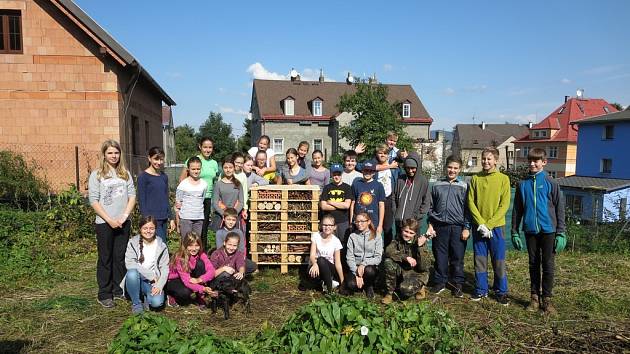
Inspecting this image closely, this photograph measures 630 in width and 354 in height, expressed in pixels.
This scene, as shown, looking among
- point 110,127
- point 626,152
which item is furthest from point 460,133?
point 110,127

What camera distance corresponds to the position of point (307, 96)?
A: 3947 centimetres

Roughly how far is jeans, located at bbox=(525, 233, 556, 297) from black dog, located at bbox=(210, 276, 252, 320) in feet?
11.0

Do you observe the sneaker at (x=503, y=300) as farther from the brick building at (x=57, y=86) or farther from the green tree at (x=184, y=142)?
the green tree at (x=184, y=142)

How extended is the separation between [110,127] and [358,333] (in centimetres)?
960

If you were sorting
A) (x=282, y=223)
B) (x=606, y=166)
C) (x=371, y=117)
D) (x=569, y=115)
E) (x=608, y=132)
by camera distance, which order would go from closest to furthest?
(x=282, y=223)
(x=371, y=117)
(x=608, y=132)
(x=606, y=166)
(x=569, y=115)

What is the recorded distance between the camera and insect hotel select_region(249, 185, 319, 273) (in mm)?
6184

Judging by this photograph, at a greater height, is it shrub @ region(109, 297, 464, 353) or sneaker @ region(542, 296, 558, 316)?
shrub @ region(109, 297, 464, 353)

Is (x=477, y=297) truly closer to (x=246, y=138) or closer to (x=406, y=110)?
(x=406, y=110)

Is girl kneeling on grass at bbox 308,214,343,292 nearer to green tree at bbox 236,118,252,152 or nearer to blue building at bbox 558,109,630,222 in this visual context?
blue building at bbox 558,109,630,222

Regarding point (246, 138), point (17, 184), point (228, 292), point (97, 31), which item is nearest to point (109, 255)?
point (228, 292)

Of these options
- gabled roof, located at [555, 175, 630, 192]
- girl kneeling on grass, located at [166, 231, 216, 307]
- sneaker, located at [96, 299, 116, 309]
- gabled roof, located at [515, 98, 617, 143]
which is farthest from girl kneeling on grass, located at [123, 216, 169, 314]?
gabled roof, located at [515, 98, 617, 143]

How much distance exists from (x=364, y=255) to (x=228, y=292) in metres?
1.72

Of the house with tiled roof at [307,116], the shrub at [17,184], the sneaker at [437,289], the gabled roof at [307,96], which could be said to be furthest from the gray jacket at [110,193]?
the gabled roof at [307,96]

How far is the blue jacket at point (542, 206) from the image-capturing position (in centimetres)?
468
